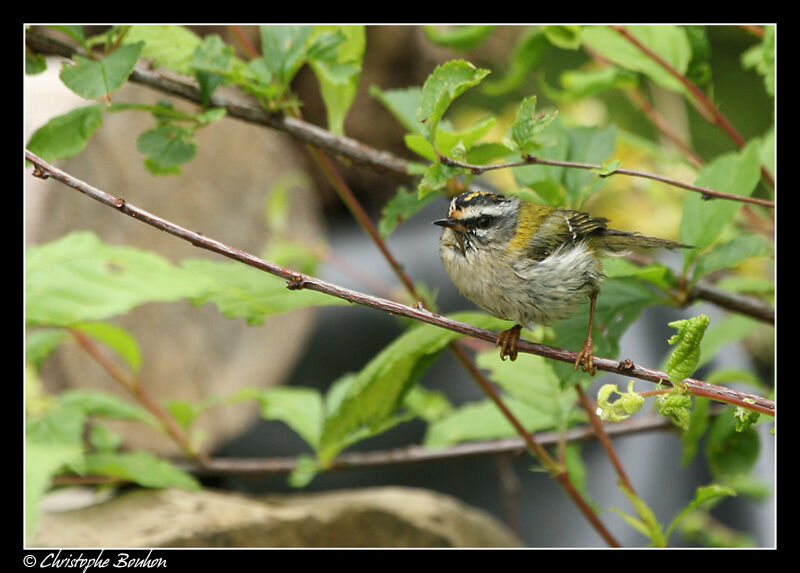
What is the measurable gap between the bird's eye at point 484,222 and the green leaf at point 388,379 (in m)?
0.21

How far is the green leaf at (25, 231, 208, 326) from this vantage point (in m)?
1.80

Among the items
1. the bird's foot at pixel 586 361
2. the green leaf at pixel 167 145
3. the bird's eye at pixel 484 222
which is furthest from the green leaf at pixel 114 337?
the bird's foot at pixel 586 361

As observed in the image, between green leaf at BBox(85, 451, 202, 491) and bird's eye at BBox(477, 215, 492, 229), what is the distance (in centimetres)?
104

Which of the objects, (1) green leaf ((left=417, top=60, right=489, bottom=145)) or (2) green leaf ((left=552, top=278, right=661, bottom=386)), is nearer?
(1) green leaf ((left=417, top=60, right=489, bottom=145))

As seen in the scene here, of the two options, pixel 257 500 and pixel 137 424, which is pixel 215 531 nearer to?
pixel 257 500

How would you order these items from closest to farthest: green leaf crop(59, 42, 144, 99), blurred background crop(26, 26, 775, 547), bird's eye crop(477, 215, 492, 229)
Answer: green leaf crop(59, 42, 144, 99), bird's eye crop(477, 215, 492, 229), blurred background crop(26, 26, 775, 547)

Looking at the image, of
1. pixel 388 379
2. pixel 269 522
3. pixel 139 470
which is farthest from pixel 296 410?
pixel 388 379

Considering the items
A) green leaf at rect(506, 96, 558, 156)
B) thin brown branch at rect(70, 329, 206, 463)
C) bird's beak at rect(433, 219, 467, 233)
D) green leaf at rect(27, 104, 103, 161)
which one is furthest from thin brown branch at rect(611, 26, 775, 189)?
thin brown branch at rect(70, 329, 206, 463)

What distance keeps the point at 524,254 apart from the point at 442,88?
555mm

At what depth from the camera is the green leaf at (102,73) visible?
57.9 inches

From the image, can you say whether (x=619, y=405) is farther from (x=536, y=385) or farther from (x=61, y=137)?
(x=61, y=137)

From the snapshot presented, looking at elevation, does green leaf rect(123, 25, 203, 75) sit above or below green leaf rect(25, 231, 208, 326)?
above

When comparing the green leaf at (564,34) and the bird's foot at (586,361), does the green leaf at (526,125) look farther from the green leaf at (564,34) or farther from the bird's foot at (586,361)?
the green leaf at (564,34)

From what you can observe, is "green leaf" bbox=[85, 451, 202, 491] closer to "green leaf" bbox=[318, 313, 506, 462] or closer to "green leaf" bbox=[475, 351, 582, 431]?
"green leaf" bbox=[318, 313, 506, 462]
